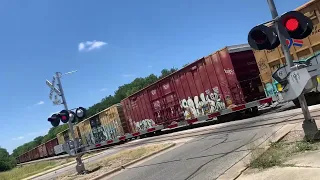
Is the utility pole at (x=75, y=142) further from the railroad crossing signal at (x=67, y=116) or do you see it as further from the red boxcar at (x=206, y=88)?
the red boxcar at (x=206, y=88)

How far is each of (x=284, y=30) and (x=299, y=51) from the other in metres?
7.64

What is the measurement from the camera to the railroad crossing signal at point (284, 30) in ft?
20.0

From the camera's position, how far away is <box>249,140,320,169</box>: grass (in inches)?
236

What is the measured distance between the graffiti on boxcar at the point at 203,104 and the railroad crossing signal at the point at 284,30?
11.9 m

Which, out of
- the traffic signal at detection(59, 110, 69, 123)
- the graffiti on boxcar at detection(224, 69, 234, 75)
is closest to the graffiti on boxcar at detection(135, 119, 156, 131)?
the graffiti on boxcar at detection(224, 69, 234, 75)

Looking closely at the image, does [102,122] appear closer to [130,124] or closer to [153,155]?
[130,124]

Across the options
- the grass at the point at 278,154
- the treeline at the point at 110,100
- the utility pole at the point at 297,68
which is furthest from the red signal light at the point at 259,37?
the treeline at the point at 110,100

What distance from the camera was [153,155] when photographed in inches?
509

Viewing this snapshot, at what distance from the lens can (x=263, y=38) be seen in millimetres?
6766

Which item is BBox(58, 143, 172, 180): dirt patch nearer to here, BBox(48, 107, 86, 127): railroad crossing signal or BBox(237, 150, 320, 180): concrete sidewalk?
BBox(48, 107, 86, 127): railroad crossing signal

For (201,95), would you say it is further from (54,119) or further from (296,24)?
(296,24)

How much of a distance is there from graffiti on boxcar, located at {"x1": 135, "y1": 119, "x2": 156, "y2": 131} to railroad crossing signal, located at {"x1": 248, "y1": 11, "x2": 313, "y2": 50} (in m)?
19.0

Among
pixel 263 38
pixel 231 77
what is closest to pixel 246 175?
pixel 263 38

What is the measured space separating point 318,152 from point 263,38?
2460mm
